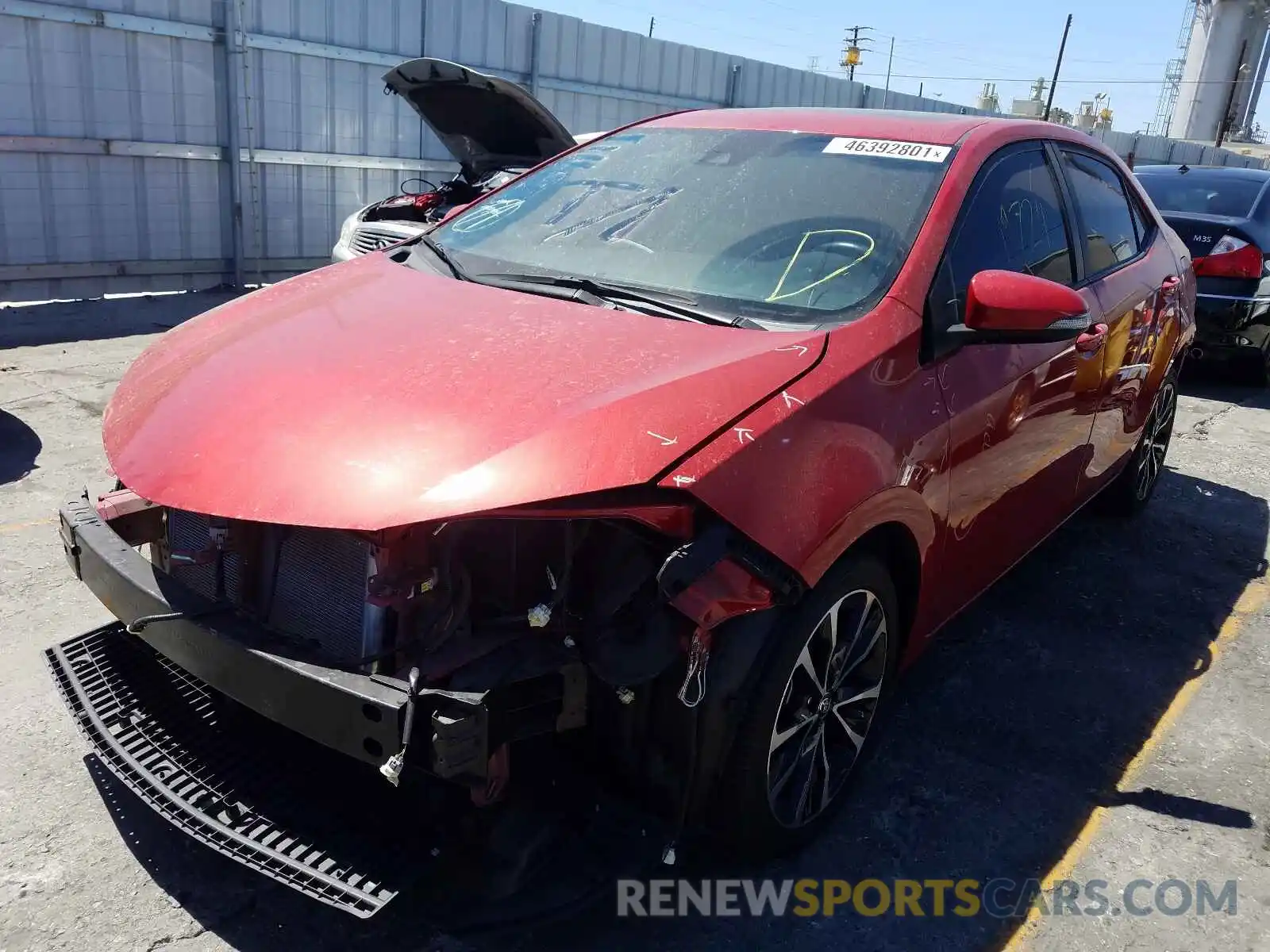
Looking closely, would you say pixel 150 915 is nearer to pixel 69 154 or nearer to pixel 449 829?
pixel 449 829

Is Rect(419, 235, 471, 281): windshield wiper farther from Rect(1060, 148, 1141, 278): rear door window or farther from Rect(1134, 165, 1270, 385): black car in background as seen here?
Rect(1134, 165, 1270, 385): black car in background

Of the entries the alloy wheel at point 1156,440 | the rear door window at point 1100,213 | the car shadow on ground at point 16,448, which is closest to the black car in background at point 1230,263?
the alloy wheel at point 1156,440

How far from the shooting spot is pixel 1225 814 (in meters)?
2.82

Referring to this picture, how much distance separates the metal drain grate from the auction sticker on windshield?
2.29 m

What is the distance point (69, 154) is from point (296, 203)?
219 cm

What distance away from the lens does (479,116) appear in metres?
7.52

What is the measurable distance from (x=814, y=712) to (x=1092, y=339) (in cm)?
181

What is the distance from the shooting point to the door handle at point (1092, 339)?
3357mm

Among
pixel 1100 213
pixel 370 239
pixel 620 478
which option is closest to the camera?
pixel 620 478

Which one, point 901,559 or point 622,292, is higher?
point 622,292

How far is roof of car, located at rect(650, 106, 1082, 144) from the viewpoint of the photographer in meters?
3.11

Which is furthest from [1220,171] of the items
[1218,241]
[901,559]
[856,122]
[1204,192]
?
[901,559]

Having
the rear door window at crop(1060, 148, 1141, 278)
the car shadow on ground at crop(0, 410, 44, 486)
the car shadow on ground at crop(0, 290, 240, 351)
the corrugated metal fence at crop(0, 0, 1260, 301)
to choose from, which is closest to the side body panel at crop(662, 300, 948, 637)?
the rear door window at crop(1060, 148, 1141, 278)

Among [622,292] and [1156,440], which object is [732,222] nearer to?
[622,292]
